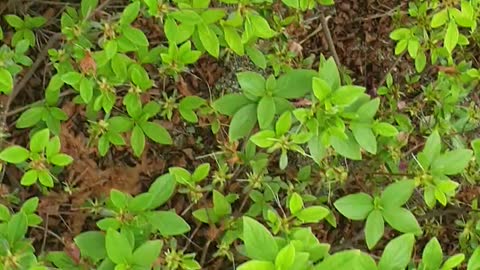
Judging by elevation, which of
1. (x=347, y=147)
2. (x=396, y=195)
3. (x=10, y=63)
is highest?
(x=10, y=63)

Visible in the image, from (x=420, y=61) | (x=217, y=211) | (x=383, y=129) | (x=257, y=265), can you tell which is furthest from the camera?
(x=420, y=61)

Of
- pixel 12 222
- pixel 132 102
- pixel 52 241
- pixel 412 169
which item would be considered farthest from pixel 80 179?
pixel 412 169

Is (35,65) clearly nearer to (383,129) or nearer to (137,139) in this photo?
(137,139)

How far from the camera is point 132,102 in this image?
4.89 feet

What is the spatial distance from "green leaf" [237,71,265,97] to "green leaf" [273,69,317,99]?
26 millimetres

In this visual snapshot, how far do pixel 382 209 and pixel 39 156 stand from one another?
607 mm

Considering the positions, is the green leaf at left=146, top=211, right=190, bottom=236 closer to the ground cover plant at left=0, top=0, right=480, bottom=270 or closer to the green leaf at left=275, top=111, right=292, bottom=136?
the ground cover plant at left=0, top=0, right=480, bottom=270

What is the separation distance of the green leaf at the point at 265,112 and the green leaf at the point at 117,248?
30cm

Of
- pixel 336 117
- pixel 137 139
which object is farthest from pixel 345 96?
pixel 137 139

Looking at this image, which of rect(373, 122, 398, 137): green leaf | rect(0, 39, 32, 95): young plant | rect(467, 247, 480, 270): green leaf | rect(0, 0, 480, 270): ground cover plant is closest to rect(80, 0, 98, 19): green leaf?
rect(0, 0, 480, 270): ground cover plant

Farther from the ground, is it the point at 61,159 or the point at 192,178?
the point at 61,159

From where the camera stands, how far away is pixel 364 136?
1.31 m

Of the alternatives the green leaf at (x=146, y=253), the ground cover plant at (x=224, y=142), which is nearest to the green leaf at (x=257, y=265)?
the ground cover plant at (x=224, y=142)

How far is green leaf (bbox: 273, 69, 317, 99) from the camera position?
1.34m
